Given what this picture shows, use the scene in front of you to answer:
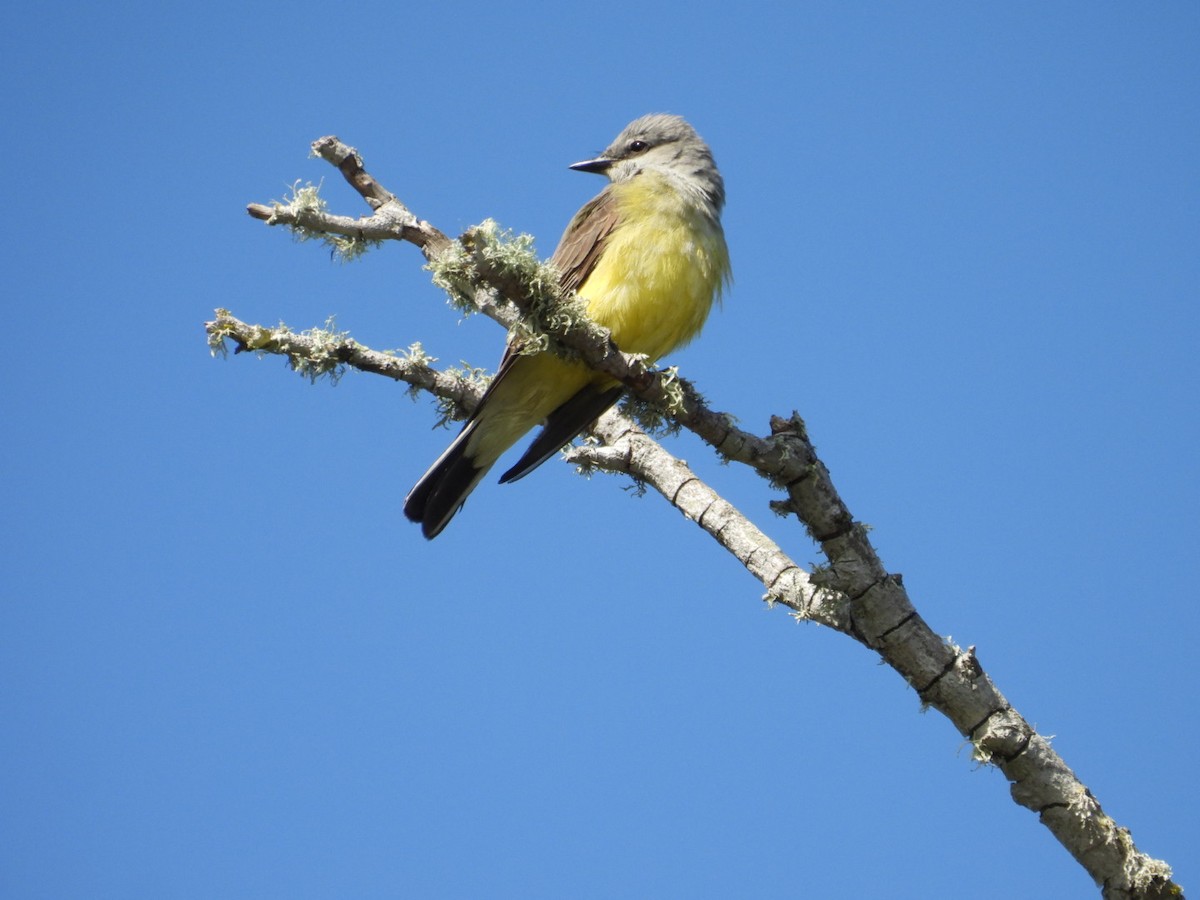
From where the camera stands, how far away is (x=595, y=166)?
680cm

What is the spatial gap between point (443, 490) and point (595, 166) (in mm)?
2698

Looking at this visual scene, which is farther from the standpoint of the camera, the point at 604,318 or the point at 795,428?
the point at 604,318

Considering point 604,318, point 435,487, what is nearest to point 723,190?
point 604,318

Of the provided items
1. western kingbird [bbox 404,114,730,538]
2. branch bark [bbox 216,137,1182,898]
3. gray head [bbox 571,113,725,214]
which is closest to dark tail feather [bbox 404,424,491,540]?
western kingbird [bbox 404,114,730,538]

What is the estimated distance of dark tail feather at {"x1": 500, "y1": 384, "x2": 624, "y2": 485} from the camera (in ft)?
17.5

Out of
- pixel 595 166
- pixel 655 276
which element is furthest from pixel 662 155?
pixel 655 276

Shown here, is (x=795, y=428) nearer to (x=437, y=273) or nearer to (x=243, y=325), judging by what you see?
(x=437, y=273)

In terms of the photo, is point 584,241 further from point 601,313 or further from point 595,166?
point 595,166

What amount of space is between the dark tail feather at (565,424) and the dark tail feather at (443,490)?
10.8 inches

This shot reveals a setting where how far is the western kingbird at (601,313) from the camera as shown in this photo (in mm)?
5090

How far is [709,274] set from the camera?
215 inches

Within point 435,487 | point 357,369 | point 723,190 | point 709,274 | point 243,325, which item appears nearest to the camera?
point 243,325

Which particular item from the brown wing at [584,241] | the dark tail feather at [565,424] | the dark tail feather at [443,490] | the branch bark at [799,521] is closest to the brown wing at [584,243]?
the brown wing at [584,241]

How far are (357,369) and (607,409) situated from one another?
1.38 m
